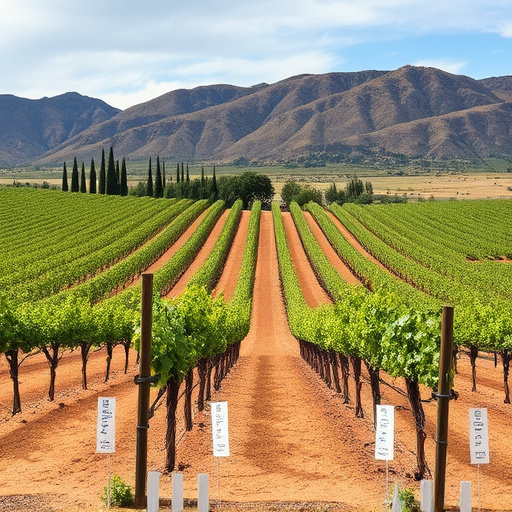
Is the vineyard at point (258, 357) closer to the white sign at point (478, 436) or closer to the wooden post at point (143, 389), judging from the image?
the white sign at point (478, 436)

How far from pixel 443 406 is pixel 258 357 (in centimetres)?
3500

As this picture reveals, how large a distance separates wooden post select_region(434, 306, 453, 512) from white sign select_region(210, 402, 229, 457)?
4.53 m

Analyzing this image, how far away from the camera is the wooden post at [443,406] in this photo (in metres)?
14.4

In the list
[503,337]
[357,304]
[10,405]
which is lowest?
[10,405]

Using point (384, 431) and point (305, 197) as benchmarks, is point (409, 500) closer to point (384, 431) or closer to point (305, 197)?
point (384, 431)

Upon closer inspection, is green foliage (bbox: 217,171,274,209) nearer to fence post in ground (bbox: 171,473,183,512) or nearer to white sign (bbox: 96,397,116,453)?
white sign (bbox: 96,397,116,453)

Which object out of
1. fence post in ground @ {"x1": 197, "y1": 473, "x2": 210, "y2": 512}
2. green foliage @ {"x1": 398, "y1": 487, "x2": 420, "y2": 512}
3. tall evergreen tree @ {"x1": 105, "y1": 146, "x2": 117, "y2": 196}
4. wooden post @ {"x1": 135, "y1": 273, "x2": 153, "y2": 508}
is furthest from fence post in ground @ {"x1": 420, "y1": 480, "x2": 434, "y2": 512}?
tall evergreen tree @ {"x1": 105, "y1": 146, "x2": 117, "y2": 196}

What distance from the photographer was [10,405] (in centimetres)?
2941

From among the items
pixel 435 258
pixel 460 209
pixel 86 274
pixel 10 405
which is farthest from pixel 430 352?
pixel 460 209

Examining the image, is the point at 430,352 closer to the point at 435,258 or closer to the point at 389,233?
→ the point at 435,258

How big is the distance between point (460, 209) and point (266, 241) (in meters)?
44.3

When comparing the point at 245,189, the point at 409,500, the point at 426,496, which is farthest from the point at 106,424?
the point at 245,189

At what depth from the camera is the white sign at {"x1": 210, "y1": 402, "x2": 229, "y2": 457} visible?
1512 cm

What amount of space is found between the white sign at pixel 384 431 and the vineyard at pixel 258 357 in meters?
1.67
